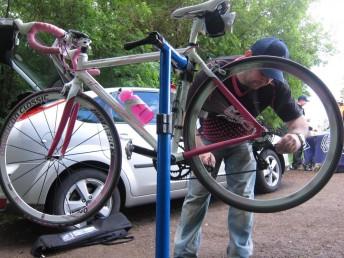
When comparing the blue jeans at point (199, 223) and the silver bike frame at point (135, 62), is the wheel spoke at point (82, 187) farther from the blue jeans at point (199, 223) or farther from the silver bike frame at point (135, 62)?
the silver bike frame at point (135, 62)

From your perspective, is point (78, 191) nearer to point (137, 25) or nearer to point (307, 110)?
point (307, 110)

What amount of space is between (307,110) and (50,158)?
1.49m

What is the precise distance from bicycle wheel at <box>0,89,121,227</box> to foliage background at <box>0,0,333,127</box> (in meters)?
1.42

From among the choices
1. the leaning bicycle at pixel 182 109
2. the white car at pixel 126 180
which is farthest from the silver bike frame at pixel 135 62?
the white car at pixel 126 180

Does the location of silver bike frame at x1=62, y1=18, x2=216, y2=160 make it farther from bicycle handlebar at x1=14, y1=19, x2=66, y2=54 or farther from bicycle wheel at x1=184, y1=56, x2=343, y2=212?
bicycle handlebar at x1=14, y1=19, x2=66, y2=54

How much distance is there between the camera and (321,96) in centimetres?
196

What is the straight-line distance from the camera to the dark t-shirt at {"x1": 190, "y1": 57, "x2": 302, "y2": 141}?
2236 millimetres

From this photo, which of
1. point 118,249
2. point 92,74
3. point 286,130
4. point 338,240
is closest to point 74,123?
point 92,74

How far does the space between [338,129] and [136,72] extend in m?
4.41

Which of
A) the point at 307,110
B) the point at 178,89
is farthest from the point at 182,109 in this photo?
the point at 307,110

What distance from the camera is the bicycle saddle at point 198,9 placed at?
215 cm

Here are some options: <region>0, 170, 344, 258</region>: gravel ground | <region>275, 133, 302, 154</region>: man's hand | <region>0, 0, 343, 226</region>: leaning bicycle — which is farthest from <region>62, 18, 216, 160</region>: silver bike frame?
<region>0, 170, 344, 258</region>: gravel ground

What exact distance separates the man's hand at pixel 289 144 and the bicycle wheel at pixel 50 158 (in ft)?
2.75

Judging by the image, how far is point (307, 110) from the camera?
2.29 metres
